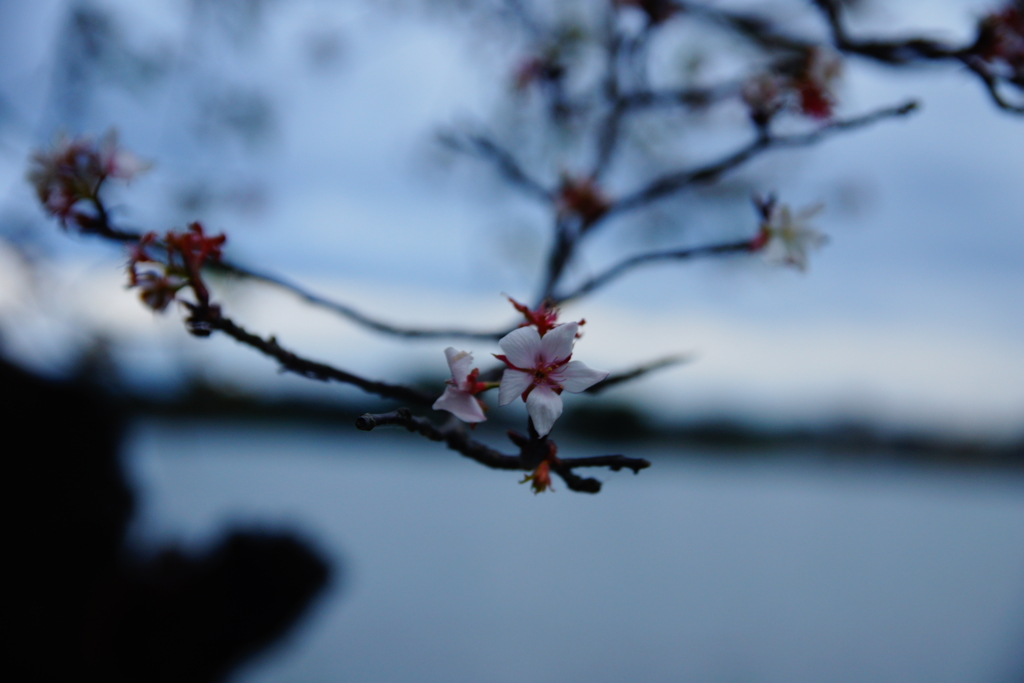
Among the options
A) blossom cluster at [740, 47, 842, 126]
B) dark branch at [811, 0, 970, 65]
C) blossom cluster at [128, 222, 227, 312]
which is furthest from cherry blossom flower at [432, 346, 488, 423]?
dark branch at [811, 0, 970, 65]

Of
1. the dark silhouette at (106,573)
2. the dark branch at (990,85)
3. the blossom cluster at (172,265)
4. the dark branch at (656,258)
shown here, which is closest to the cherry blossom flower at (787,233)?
the dark branch at (656,258)

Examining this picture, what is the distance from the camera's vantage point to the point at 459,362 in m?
0.64

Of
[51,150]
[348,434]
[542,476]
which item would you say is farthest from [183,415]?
[348,434]

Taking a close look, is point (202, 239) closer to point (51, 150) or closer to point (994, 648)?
point (51, 150)

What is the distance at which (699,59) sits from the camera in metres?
2.03

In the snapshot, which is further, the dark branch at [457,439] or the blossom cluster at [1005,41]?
the blossom cluster at [1005,41]

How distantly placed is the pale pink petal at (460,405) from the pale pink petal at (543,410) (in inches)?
2.0

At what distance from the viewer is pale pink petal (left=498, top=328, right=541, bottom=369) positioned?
0.64m

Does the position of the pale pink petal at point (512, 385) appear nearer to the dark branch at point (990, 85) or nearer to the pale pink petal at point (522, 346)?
the pale pink petal at point (522, 346)

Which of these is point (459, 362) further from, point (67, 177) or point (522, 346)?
point (67, 177)

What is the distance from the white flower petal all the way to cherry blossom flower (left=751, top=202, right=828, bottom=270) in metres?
0.54

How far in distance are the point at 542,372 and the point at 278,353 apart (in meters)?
0.34

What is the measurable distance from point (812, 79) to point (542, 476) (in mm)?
1196

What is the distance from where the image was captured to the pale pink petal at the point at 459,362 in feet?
2.10
